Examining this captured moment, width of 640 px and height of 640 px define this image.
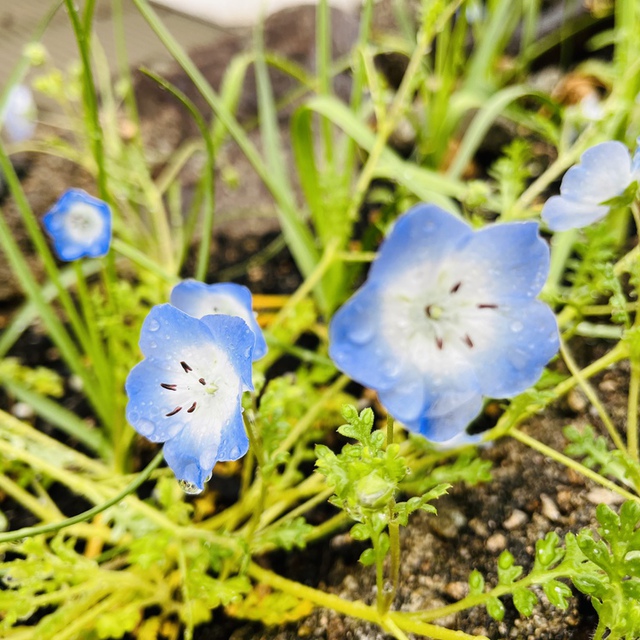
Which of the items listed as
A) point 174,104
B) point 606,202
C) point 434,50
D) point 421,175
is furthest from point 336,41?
point 606,202

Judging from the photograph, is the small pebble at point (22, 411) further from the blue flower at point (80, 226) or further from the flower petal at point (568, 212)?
the flower petal at point (568, 212)

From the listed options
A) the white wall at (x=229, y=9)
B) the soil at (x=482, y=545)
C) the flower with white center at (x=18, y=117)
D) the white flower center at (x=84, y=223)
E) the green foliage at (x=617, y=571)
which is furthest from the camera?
the white wall at (x=229, y=9)

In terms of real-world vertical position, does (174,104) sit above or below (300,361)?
above

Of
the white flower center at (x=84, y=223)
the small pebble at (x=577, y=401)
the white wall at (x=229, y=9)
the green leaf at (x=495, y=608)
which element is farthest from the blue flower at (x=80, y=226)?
the white wall at (x=229, y=9)

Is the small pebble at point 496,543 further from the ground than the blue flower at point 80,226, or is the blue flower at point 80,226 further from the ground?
the blue flower at point 80,226

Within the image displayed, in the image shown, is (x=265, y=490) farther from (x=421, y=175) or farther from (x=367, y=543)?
(x=421, y=175)

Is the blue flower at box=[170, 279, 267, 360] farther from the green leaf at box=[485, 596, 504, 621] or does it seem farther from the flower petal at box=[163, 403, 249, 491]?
the green leaf at box=[485, 596, 504, 621]

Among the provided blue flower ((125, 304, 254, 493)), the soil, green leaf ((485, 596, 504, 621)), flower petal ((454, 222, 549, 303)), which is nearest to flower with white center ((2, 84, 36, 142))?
the soil
